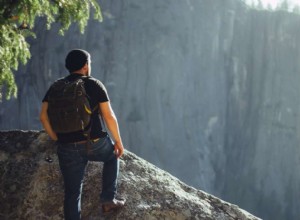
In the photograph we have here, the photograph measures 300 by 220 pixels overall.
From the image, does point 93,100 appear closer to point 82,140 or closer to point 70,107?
point 70,107

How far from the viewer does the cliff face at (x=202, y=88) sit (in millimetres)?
47344

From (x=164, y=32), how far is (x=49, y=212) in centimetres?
4532

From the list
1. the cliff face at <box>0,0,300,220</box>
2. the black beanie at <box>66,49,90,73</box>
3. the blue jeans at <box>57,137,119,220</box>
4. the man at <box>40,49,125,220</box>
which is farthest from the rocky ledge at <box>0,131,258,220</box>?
the cliff face at <box>0,0,300,220</box>

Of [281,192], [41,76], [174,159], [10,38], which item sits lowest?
[281,192]

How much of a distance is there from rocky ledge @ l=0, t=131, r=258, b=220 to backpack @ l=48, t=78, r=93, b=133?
1.59 meters

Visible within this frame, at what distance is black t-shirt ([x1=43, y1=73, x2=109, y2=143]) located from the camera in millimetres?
4875

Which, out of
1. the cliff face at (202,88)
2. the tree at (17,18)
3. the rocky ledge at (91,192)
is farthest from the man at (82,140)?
the cliff face at (202,88)

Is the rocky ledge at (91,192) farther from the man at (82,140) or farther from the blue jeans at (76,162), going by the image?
the man at (82,140)

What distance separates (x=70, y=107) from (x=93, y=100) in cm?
26

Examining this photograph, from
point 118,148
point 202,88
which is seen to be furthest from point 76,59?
point 202,88

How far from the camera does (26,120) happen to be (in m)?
43.4

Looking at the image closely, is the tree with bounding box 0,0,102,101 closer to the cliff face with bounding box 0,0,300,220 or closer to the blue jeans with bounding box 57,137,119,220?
the blue jeans with bounding box 57,137,119,220

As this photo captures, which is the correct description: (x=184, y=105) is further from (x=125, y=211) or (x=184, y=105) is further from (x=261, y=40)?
(x=125, y=211)

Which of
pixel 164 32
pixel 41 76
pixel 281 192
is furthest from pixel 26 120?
pixel 281 192
